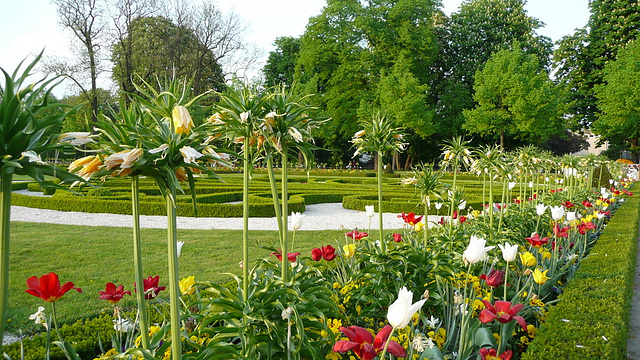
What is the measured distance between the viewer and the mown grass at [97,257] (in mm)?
4391

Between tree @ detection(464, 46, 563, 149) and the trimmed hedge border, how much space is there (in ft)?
76.4

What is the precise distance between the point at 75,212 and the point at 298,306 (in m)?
11.2

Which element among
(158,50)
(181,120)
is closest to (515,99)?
(158,50)

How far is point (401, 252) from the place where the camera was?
11.0ft

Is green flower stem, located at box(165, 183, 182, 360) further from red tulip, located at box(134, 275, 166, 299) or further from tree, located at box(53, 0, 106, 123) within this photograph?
tree, located at box(53, 0, 106, 123)

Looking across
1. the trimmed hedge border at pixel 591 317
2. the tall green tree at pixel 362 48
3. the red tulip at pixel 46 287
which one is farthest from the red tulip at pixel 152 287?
the tall green tree at pixel 362 48

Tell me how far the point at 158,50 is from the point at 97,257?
20338 millimetres

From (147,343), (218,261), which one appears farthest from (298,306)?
(218,261)

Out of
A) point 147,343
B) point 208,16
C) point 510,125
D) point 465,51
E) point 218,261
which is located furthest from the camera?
point 465,51

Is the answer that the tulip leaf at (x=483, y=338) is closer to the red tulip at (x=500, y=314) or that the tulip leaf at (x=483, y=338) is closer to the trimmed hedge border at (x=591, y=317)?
the red tulip at (x=500, y=314)

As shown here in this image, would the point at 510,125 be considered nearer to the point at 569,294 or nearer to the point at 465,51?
the point at 465,51

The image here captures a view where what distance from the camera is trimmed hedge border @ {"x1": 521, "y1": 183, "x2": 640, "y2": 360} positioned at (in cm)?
254

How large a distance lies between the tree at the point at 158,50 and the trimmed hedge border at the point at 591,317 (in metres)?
20.9

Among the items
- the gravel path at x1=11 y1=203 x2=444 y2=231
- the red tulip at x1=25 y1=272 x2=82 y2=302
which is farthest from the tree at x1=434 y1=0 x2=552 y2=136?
the red tulip at x1=25 y1=272 x2=82 y2=302
